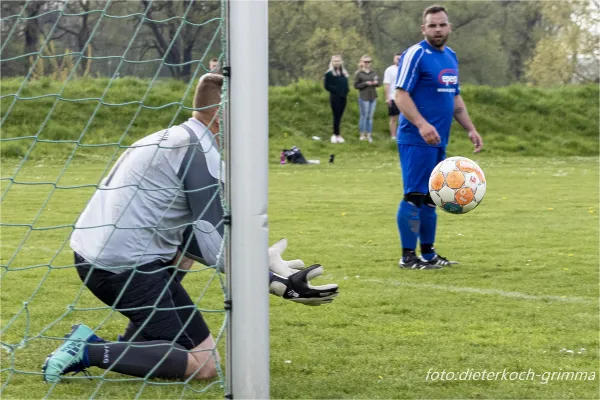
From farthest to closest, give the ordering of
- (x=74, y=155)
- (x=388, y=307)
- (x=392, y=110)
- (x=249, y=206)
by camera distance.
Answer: (x=392, y=110)
(x=74, y=155)
(x=388, y=307)
(x=249, y=206)

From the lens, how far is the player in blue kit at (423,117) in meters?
7.18

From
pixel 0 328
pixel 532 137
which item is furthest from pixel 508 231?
pixel 532 137

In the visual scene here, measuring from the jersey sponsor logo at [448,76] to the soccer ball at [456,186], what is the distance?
2.60 ft

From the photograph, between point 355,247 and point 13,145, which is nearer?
point 355,247

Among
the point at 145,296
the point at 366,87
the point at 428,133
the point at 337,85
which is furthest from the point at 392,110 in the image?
the point at 145,296

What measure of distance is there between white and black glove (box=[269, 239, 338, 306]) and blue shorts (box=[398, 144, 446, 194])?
3325 millimetres

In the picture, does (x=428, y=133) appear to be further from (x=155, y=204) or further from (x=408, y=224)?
(x=155, y=204)

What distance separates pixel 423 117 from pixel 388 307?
2013 mm

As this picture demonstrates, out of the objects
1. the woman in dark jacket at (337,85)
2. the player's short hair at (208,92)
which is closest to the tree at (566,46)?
the woman in dark jacket at (337,85)

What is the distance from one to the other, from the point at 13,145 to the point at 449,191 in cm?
1419

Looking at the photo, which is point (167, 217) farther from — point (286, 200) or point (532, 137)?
point (532, 137)

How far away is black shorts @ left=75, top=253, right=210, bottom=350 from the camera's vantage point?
412cm

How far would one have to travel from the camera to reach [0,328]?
17.3ft

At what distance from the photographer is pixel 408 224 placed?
731 cm
